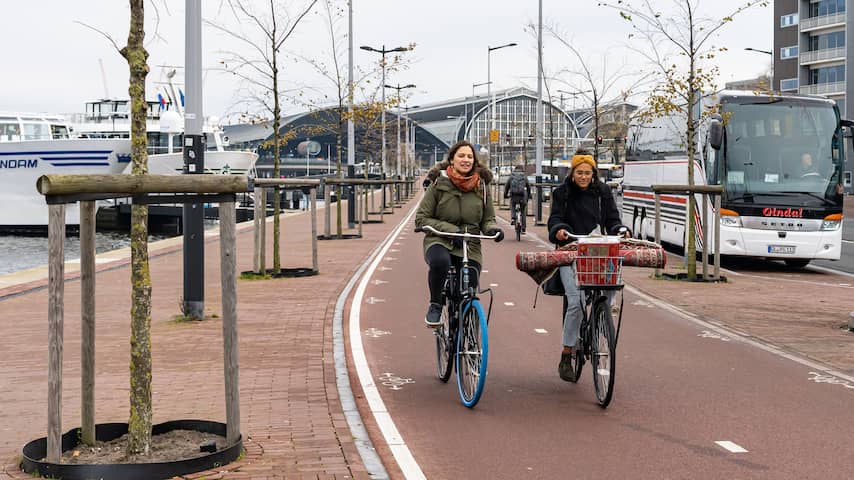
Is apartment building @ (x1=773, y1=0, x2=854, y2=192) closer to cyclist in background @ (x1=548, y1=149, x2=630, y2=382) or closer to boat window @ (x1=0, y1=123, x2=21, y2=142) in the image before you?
boat window @ (x1=0, y1=123, x2=21, y2=142)

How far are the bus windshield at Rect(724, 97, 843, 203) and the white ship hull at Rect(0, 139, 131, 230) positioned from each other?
37.1 metres

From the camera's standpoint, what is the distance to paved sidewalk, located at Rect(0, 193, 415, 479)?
591 centimetres

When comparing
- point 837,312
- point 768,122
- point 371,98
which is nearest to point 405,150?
point 371,98

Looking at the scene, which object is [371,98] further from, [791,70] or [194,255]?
[791,70]

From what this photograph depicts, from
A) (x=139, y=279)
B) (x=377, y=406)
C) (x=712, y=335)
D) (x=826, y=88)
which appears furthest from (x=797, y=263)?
(x=826, y=88)

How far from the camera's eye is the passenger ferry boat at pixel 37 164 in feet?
164

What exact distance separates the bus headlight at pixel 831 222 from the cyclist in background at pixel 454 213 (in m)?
12.3

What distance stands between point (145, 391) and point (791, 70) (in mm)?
86657

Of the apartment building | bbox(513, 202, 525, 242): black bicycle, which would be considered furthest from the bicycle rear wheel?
the apartment building

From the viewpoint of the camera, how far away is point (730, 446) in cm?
605

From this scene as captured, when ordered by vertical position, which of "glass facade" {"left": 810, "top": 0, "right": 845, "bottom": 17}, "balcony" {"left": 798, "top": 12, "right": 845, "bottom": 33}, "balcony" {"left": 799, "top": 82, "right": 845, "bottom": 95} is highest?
"glass facade" {"left": 810, "top": 0, "right": 845, "bottom": 17}

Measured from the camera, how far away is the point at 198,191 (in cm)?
548

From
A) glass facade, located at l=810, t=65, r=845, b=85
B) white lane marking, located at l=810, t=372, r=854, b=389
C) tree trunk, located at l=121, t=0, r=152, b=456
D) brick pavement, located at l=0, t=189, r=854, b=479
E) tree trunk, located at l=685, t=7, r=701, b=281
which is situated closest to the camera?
tree trunk, located at l=121, t=0, r=152, b=456

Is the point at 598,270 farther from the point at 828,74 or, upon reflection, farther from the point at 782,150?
the point at 828,74
